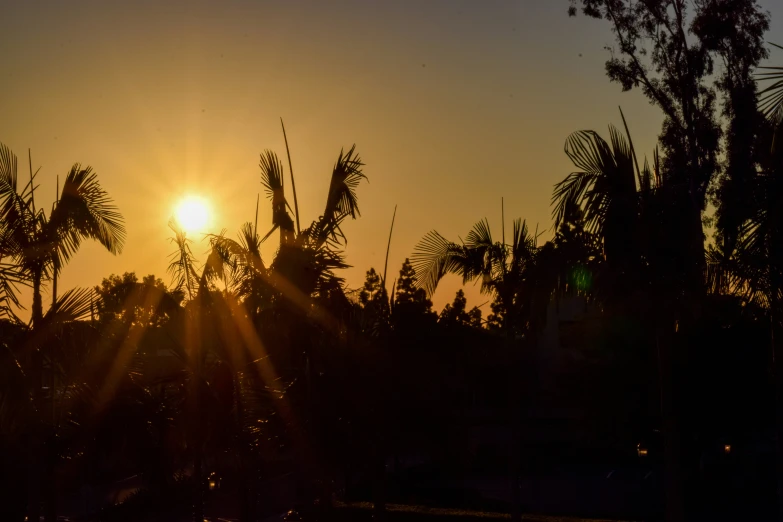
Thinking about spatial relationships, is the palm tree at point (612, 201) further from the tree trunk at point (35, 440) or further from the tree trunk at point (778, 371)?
the tree trunk at point (35, 440)

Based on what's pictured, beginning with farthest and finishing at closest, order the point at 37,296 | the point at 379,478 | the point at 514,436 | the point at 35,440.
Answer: the point at 514,436 < the point at 379,478 < the point at 35,440 < the point at 37,296

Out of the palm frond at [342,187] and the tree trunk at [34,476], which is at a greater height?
the palm frond at [342,187]

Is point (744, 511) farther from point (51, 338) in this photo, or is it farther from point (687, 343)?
point (51, 338)

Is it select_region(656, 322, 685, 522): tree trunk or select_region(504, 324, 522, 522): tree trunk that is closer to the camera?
select_region(656, 322, 685, 522): tree trunk

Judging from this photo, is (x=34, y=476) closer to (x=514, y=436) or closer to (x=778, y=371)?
(x=514, y=436)

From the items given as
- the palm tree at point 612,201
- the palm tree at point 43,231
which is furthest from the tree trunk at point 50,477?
the palm tree at point 612,201

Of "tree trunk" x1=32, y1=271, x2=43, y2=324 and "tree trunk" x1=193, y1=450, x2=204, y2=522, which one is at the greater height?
"tree trunk" x1=32, y1=271, x2=43, y2=324

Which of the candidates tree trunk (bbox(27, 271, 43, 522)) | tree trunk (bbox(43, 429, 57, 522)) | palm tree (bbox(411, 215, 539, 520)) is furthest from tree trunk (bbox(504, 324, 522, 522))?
tree trunk (bbox(27, 271, 43, 522))

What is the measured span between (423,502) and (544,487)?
9589mm

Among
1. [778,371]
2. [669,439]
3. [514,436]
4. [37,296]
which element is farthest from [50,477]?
[778,371]

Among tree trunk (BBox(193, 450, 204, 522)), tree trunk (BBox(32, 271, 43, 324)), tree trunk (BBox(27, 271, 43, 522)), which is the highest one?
tree trunk (BBox(32, 271, 43, 324))

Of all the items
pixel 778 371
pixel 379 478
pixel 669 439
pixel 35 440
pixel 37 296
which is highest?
pixel 37 296

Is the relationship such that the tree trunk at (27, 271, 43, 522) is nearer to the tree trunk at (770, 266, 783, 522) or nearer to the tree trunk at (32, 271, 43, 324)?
the tree trunk at (32, 271, 43, 324)

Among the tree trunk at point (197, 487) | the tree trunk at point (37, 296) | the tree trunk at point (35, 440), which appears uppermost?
the tree trunk at point (37, 296)
